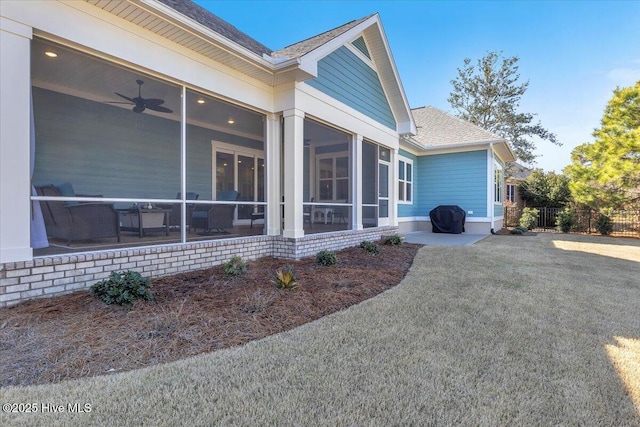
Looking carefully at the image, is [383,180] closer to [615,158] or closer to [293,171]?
[293,171]

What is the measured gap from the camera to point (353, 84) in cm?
830

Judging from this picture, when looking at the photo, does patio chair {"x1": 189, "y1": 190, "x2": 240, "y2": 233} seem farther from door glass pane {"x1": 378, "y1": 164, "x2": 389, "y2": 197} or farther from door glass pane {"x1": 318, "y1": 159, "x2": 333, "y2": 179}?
door glass pane {"x1": 318, "y1": 159, "x2": 333, "y2": 179}

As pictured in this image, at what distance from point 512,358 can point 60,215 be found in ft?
20.6

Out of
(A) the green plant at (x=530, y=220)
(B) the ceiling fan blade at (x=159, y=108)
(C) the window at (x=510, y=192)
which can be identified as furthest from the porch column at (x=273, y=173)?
(C) the window at (x=510, y=192)

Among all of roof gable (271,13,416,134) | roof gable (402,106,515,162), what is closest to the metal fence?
roof gable (402,106,515,162)

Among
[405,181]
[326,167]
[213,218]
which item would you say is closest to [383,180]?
[326,167]

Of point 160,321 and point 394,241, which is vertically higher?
point 394,241

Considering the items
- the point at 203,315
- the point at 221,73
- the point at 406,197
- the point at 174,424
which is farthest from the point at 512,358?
the point at 406,197

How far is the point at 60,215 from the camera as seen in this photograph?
5070 mm

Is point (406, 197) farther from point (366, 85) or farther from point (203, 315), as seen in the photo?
point (203, 315)

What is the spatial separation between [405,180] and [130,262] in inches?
422

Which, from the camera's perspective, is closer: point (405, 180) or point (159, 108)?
point (159, 108)

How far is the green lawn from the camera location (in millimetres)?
1877

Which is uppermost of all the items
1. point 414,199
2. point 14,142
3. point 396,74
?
point 396,74
